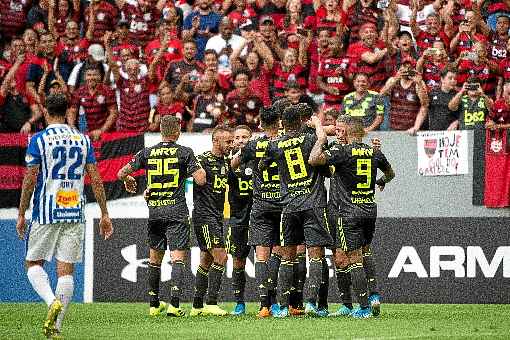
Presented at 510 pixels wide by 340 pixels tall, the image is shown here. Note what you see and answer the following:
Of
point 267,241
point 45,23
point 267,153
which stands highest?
point 45,23

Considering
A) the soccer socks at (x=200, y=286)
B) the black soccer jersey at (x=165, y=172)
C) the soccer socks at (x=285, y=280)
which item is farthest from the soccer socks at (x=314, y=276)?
the black soccer jersey at (x=165, y=172)

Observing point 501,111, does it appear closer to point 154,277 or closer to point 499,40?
point 499,40

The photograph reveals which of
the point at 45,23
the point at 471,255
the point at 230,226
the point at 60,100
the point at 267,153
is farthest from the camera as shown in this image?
the point at 45,23

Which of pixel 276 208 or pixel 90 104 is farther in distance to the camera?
pixel 90 104

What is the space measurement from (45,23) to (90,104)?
3.79m

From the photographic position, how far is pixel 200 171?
45.3ft

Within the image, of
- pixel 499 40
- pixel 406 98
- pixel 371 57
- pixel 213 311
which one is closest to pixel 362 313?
pixel 213 311

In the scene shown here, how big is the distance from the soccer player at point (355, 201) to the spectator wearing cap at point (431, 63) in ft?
17.9

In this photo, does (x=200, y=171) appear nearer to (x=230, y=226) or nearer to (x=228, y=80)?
(x=230, y=226)

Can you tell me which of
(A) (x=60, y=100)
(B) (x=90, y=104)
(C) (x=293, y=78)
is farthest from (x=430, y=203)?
(A) (x=60, y=100)

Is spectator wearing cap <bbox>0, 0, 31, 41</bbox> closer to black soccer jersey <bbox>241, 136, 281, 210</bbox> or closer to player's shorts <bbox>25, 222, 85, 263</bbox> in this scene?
black soccer jersey <bbox>241, 136, 281, 210</bbox>

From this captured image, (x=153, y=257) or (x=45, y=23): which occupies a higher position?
(x=45, y=23)

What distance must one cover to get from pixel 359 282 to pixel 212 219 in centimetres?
235

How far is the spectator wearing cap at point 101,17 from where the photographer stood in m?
22.3
